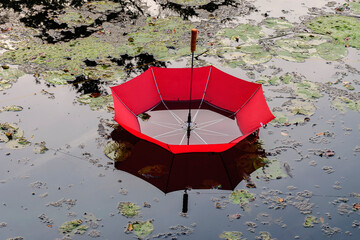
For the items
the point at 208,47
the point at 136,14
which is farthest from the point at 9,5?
the point at 208,47

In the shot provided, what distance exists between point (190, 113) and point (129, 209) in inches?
65.8

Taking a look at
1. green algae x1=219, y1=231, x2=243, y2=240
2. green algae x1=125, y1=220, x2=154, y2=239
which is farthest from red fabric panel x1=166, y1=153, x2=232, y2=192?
green algae x1=219, y1=231, x2=243, y2=240

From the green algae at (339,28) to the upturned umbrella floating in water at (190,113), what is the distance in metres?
4.97

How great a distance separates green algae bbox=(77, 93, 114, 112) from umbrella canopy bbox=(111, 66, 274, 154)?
50.9 inches

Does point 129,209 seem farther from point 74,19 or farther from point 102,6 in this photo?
point 102,6

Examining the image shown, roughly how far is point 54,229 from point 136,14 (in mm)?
7116

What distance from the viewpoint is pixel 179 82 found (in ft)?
21.3

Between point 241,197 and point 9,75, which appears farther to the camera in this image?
point 9,75

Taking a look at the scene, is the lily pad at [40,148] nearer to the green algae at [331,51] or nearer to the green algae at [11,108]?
the green algae at [11,108]

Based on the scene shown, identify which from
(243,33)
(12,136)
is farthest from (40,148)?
(243,33)

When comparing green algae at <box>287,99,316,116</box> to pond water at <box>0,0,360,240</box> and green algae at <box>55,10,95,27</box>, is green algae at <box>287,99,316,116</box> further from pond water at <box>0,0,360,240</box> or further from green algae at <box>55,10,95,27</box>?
green algae at <box>55,10,95,27</box>

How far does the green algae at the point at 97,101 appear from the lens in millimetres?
7469

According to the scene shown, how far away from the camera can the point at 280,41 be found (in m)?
9.93

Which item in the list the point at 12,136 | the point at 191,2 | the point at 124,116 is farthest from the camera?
the point at 191,2
